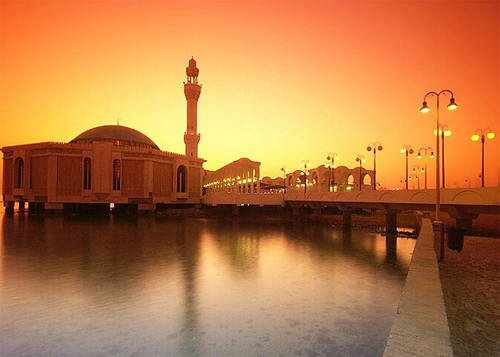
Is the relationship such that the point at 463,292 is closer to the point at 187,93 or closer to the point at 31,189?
the point at 31,189

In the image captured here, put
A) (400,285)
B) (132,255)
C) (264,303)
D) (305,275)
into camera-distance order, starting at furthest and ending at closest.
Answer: (132,255)
(305,275)
(400,285)
(264,303)

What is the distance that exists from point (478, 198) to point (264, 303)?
14632mm

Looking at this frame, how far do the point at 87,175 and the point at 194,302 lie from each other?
45.1 m

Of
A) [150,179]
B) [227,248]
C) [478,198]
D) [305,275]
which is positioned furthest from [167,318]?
[150,179]

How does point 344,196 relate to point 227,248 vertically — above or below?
above

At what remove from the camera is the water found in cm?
662

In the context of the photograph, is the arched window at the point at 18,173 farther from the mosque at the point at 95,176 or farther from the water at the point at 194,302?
the water at the point at 194,302

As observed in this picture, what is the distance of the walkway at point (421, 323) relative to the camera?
4344 mm

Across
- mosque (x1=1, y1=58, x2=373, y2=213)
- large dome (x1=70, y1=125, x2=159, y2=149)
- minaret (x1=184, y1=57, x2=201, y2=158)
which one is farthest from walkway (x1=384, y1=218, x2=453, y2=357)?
minaret (x1=184, y1=57, x2=201, y2=158)

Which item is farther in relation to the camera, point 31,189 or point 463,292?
point 31,189

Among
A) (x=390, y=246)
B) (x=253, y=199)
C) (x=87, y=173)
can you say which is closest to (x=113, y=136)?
(x=87, y=173)

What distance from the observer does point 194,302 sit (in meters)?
→ 9.38

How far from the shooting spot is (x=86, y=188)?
4703cm

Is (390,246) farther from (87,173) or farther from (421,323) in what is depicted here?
(87,173)
